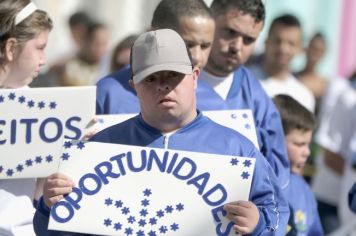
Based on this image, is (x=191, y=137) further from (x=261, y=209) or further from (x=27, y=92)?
(x=27, y=92)

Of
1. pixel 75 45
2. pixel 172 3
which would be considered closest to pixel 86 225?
pixel 172 3

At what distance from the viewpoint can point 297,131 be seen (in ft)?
25.6

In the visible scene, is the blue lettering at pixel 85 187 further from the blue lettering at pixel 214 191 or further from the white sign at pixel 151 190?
the blue lettering at pixel 214 191

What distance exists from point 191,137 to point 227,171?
22 centimetres

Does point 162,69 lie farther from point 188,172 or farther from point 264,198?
point 264,198

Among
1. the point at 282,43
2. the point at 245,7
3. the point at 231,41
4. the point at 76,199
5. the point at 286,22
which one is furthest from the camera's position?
the point at 286,22

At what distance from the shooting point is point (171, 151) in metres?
5.43

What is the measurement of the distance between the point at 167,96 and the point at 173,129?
215 mm

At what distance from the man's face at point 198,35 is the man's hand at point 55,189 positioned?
136cm

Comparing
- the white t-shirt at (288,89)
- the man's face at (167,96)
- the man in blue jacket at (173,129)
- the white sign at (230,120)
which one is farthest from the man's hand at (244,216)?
the white t-shirt at (288,89)

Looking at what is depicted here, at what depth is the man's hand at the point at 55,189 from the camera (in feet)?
17.5

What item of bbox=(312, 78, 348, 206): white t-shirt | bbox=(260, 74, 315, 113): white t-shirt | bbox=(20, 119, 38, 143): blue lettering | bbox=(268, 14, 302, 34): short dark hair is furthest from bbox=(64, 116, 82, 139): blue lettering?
bbox=(312, 78, 348, 206): white t-shirt

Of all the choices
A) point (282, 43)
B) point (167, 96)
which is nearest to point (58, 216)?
point (167, 96)

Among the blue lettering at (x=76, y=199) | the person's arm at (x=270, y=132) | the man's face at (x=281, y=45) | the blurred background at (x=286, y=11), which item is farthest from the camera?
the blurred background at (x=286, y=11)
